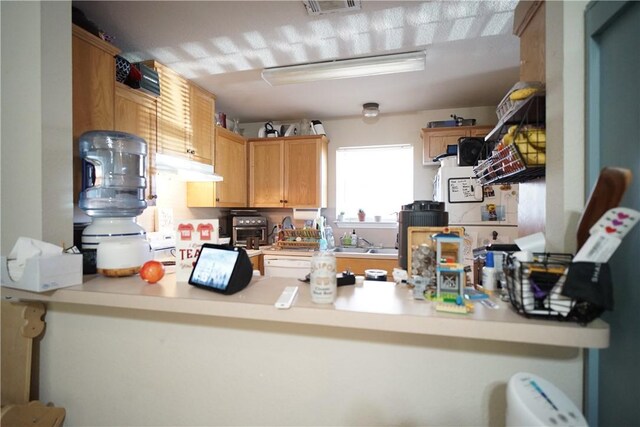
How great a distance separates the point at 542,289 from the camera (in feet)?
1.91

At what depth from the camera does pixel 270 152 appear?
133 inches

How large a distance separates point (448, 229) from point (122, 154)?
1.69 metres

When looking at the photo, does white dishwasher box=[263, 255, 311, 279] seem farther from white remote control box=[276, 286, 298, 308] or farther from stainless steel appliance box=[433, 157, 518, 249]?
white remote control box=[276, 286, 298, 308]

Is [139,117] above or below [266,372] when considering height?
above

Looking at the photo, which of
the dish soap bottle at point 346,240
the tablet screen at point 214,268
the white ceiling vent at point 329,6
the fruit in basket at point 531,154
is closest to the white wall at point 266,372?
the tablet screen at point 214,268

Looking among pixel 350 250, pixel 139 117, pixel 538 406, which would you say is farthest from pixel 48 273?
pixel 350 250

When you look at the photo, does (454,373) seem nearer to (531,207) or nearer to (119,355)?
(531,207)

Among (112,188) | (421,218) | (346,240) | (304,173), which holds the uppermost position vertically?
(304,173)

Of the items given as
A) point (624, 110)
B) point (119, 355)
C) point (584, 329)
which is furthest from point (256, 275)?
point (624, 110)

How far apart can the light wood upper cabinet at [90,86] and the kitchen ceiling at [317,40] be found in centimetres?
29

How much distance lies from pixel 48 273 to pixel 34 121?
594mm

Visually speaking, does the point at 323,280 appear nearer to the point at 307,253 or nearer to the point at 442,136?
the point at 307,253

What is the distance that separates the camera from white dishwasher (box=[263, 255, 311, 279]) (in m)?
2.88

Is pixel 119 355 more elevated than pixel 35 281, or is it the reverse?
pixel 35 281
